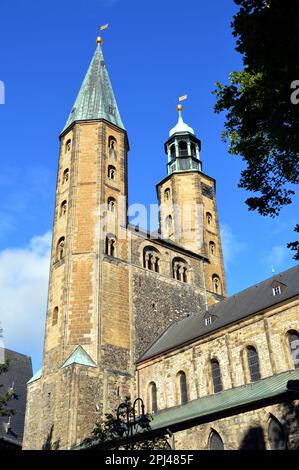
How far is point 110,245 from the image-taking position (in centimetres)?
3312

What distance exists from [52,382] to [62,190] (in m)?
15.2

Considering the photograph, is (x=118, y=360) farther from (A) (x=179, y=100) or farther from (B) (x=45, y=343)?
(A) (x=179, y=100)

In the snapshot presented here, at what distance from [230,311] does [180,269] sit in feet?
32.0

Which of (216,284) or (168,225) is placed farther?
(168,225)

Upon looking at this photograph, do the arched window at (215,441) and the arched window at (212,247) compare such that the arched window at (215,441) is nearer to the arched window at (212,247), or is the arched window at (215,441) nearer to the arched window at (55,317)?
the arched window at (55,317)

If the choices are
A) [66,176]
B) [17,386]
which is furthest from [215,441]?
[66,176]

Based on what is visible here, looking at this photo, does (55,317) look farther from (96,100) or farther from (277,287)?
(96,100)

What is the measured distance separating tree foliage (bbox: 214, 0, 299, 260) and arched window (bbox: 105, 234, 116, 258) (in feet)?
63.1

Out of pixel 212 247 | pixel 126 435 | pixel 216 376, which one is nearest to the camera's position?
pixel 126 435

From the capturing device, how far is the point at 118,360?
28.8 m

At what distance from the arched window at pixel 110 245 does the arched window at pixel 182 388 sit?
9556 mm

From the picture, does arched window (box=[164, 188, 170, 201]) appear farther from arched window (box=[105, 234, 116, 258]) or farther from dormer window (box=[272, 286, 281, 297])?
dormer window (box=[272, 286, 281, 297])

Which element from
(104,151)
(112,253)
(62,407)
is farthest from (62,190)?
(62,407)

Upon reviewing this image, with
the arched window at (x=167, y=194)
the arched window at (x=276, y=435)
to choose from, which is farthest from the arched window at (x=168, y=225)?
the arched window at (x=276, y=435)
